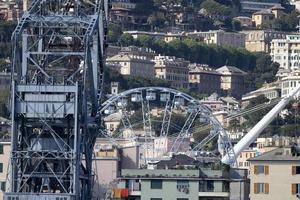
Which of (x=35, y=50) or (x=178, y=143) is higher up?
(x=35, y=50)

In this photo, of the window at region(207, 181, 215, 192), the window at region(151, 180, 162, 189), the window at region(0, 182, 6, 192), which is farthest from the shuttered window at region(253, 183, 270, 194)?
the window at region(0, 182, 6, 192)

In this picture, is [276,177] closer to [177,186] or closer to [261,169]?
[261,169]

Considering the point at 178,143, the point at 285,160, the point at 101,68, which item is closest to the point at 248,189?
the point at 285,160

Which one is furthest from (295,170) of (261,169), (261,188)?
(261,169)

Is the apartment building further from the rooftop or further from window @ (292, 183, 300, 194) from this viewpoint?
window @ (292, 183, 300, 194)

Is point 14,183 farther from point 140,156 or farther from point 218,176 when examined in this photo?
point 140,156

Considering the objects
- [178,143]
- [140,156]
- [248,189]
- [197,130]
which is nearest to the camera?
[248,189]

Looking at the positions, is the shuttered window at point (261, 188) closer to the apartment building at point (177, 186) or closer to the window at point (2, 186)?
the apartment building at point (177, 186)

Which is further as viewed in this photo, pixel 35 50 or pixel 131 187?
pixel 131 187
